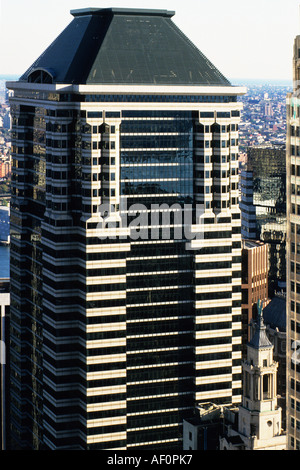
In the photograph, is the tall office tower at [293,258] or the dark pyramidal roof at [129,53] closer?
the tall office tower at [293,258]

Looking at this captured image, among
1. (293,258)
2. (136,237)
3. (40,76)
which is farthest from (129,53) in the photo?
(293,258)

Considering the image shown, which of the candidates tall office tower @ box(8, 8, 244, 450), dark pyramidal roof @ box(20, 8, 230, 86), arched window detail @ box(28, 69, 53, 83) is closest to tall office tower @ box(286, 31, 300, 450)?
tall office tower @ box(8, 8, 244, 450)

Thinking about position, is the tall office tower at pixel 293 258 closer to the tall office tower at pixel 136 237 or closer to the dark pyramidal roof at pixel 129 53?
the tall office tower at pixel 136 237

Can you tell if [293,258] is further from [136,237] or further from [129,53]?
[129,53]

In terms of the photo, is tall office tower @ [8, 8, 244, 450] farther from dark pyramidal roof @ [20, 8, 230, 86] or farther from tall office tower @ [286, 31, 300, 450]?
tall office tower @ [286, 31, 300, 450]

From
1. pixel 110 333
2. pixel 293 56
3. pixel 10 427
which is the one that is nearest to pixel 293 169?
pixel 293 56

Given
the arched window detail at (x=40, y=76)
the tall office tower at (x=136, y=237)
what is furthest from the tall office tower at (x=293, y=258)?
the arched window detail at (x=40, y=76)
